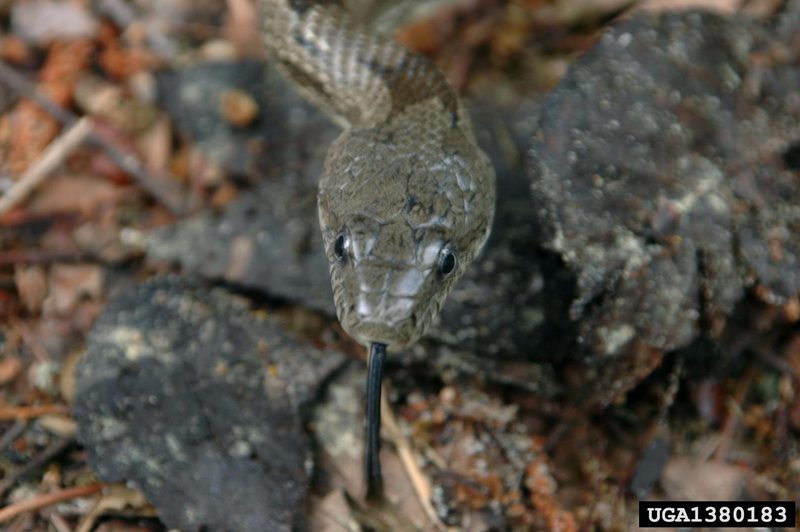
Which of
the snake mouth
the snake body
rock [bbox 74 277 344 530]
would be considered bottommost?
rock [bbox 74 277 344 530]

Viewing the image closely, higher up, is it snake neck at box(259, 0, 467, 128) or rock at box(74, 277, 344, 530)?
snake neck at box(259, 0, 467, 128)

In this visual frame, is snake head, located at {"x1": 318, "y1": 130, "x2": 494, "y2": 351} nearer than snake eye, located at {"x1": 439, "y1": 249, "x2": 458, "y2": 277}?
Yes

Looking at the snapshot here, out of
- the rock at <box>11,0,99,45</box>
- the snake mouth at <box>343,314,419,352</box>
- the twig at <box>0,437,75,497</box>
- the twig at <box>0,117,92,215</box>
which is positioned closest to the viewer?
the snake mouth at <box>343,314,419,352</box>

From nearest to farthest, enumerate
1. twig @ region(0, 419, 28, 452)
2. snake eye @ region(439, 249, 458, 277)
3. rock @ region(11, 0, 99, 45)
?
snake eye @ region(439, 249, 458, 277), twig @ region(0, 419, 28, 452), rock @ region(11, 0, 99, 45)

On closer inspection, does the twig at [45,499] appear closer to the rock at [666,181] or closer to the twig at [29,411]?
the twig at [29,411]

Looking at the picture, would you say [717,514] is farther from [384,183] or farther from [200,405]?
[200,405]

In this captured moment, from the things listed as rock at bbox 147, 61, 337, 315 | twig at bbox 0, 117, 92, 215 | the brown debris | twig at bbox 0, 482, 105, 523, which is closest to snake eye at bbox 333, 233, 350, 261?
rock at bbox 147, 61, 337, 315

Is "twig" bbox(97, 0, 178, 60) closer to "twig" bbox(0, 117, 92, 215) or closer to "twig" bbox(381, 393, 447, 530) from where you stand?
"twig" bbox(0, 117, 92, 215)

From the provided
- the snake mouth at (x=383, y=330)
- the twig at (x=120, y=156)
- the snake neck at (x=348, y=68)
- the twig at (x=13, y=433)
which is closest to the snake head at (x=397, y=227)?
the snake mouth at (x=383, y=330)
